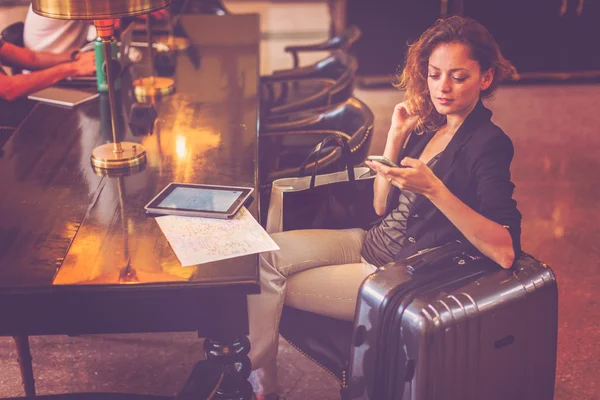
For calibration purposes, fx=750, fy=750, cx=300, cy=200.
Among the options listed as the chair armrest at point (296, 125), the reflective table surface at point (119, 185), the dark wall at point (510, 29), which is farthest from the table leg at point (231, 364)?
the dark wall at point (510, 29)

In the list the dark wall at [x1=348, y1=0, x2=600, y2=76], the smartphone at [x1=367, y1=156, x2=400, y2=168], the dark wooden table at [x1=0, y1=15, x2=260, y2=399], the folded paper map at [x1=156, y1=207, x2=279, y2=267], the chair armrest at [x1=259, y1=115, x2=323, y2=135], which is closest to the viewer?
the dark wooden table at [x1=0, y1=15, x2=260, y2=399]

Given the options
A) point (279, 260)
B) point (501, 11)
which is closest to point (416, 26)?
point (501, 11)

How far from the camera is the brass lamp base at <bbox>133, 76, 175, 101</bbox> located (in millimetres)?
3117

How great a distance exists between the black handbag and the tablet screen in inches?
11.3

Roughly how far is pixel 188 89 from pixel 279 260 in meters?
1.28

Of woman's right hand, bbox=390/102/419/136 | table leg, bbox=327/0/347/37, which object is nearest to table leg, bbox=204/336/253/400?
woman's right hand, bbox=390/102/419/136

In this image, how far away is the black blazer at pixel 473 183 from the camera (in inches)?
75.1

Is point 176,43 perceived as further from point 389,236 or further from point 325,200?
point 389,236

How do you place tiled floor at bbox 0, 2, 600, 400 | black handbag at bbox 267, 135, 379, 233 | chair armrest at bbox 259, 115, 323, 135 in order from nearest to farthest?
1. black handbag at bbox 267, 135, 379, 233
2. tiled floor at bbox 0, 2, 600, 400
3. chair armrest at bbox 259, 115, 323, 135

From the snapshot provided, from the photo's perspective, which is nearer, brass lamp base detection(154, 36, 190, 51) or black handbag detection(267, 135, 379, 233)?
black handbag detection(267, 135, 379, 233)

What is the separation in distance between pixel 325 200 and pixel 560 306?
4.33ft

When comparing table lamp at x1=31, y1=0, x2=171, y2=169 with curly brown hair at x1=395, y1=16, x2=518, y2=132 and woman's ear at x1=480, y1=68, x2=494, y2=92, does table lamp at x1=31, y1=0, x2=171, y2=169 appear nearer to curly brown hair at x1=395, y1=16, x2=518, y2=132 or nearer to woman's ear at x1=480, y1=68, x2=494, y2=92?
curly brown hair at x1=395, y1=16, x2=518, y2=132

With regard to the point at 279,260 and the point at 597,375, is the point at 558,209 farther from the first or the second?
the point at 279,260

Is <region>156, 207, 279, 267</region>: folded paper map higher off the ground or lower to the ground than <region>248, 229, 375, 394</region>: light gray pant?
higher
